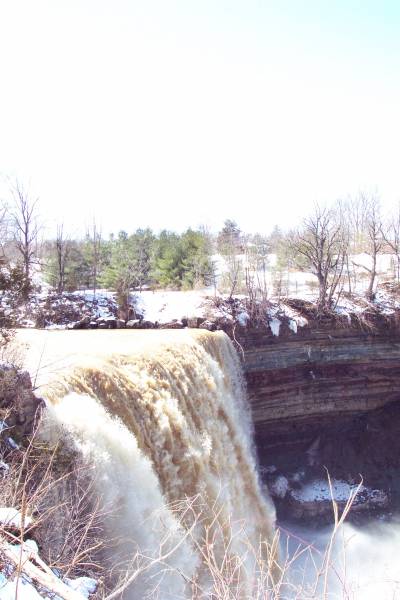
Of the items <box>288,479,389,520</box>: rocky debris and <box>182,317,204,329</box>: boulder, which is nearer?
<box>288,479,389,520</box>: rocky debris

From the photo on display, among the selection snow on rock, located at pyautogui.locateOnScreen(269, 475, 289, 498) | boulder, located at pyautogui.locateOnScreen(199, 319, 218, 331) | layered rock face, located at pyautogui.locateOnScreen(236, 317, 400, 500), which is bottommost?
snow on rock, located at pyautogui.locateOnScreen(269, 475, 289, 498)

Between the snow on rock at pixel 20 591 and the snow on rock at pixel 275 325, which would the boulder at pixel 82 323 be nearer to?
the snow on rock at pixel 275 325

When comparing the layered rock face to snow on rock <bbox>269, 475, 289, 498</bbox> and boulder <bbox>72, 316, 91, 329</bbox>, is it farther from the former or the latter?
boulder <bbox>72, 316, 91, 329</bbox>

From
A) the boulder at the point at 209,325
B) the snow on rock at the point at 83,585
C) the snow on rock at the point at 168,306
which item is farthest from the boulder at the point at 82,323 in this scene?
the snow on rock at the point at 83,585

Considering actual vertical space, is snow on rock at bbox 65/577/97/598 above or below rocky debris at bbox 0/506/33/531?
below

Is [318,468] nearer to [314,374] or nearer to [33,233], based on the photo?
[314,374]

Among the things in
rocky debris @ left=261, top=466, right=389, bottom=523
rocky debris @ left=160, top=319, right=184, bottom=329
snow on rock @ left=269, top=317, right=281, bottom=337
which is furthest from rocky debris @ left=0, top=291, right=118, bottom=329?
rocky debris @ left=261, top=466, right=389, bottom=523

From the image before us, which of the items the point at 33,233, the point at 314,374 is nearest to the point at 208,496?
the point at 314,374

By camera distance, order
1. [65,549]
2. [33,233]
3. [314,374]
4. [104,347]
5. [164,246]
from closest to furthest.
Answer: [65,549]
[104,347]
[314,374]
[33,233]
[164,246]

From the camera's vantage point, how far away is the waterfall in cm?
784

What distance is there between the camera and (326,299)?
21406mm

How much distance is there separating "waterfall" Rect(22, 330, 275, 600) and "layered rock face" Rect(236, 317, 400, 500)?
437 centimetres

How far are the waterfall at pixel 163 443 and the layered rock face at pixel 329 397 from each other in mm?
4369

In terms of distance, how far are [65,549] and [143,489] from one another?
2738 mm
